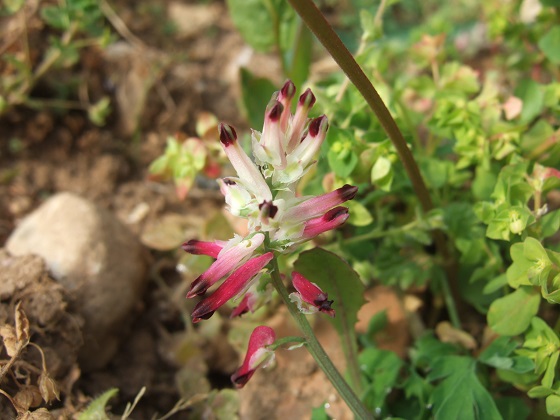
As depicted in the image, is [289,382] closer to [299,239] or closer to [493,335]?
[493,335]

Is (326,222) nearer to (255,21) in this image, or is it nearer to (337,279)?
(337,279)

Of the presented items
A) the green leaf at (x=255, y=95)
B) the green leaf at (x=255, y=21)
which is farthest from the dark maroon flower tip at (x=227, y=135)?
the green leaf at (x=255, y=21)

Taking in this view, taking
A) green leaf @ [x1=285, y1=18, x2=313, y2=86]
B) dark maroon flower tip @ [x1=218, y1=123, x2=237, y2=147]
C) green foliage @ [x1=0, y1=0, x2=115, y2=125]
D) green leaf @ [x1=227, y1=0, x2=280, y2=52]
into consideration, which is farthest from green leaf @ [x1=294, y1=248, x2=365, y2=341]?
green foliage @ [x1=0, y1=0, x2=115, y2=125]

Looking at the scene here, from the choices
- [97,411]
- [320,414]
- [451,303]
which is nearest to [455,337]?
[451,303]

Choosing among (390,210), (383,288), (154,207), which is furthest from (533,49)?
(154,207)

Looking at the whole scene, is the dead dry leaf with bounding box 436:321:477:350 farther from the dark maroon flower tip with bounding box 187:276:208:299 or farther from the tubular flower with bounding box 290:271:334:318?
the dark maroon flower tip with bounding box 187:276:208:299
